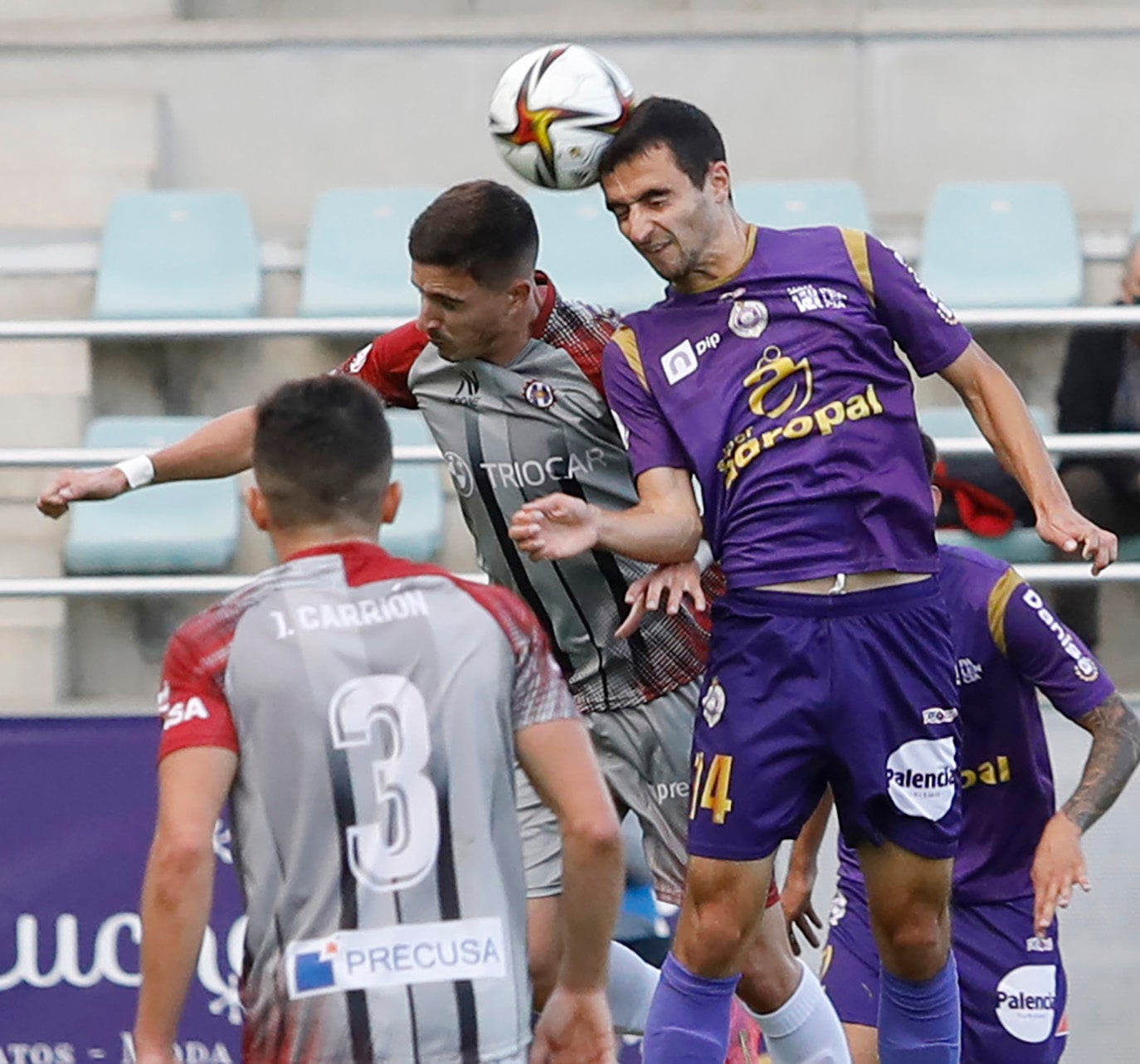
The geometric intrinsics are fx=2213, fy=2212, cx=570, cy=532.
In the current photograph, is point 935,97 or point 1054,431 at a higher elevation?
point 935,97

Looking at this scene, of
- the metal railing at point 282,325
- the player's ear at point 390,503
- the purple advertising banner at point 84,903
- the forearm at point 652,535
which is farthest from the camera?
the metal railing at point 282,325

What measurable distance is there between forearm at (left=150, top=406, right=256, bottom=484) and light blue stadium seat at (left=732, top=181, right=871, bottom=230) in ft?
11.4

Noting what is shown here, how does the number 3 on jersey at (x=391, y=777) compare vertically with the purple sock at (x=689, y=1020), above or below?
above

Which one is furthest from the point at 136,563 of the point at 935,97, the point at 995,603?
the point at 935,97

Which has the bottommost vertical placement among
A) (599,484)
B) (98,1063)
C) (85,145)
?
(98,1063)

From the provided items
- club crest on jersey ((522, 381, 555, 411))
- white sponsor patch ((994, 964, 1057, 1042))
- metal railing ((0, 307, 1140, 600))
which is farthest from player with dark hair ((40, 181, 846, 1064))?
metal railing ((0, 307, 1140, 600))

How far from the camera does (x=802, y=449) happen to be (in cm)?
399

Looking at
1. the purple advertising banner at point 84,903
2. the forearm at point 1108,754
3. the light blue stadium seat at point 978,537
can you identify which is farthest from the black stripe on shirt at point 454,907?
the light blue stadium seat at point 978,537

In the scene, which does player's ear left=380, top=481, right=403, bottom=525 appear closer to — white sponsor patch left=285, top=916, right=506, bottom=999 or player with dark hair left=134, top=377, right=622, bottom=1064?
player with dark hair left=134, top=377, right=622, bottom=1064

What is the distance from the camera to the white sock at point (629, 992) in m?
4.54

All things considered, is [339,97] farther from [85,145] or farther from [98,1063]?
[98,1063]

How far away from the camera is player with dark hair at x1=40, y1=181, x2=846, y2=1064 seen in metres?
4.17

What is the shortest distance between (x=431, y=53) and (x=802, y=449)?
5.38m

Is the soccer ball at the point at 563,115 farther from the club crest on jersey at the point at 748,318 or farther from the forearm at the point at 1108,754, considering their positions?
the forearm at the point at 1108,754
